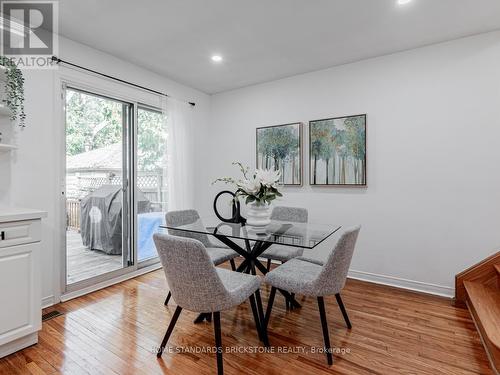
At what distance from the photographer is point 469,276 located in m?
2.60

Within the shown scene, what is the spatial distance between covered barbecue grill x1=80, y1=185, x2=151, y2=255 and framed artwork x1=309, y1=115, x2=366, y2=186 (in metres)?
2.41

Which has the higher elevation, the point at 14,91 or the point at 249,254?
the point at 14,91

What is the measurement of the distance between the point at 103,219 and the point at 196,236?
3.86ft

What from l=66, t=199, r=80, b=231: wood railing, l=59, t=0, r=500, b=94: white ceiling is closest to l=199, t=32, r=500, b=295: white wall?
l=59, t=0, r=500, b=94: white ceiling

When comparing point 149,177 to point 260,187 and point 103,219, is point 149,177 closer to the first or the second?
point 103,219

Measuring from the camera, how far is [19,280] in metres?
1.89

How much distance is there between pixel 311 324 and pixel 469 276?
163 cm

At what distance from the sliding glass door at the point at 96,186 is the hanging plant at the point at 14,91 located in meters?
0.43

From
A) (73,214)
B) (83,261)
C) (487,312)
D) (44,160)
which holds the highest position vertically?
(44,160)

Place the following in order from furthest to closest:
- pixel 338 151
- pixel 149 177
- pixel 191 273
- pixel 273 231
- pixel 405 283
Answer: pixel 149 177, pixel 338 151, pixel 405 283, pixel 273 231, pixel 191 273

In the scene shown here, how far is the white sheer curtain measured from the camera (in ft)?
12.1

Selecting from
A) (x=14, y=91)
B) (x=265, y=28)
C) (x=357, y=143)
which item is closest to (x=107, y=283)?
(x=14, y=91)

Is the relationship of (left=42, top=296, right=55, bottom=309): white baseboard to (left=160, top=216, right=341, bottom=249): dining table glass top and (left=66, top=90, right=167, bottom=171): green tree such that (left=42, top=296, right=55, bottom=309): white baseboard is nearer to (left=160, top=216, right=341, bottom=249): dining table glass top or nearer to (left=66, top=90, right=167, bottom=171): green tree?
(left=160, top=216, right=341, bottom=249): dining table glass top

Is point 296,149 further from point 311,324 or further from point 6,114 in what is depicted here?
point 6,114
